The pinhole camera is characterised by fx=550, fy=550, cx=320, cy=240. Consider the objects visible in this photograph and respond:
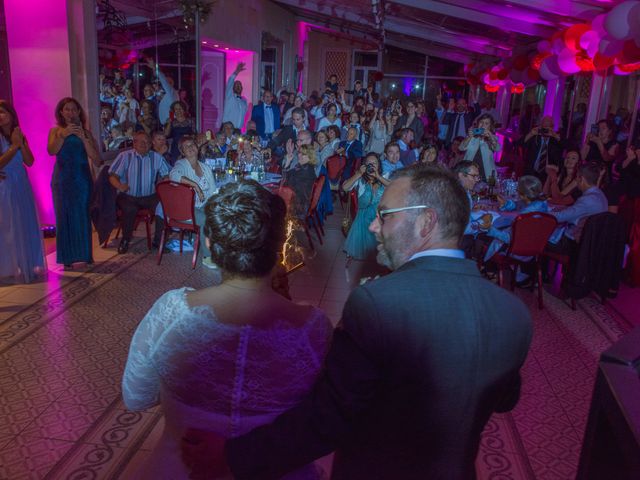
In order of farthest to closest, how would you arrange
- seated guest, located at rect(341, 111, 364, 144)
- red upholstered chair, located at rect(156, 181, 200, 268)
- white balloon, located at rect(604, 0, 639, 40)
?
seated guest, located at rect(341, 111, 364, 144) < white balloon, located at rect(604, 0, 639, 40) < red upholstered chair, located at rect(156, 181, 200, 268)

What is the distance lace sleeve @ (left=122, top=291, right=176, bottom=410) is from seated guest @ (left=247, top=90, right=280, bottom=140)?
28.2 feet

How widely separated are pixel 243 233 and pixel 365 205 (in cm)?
397

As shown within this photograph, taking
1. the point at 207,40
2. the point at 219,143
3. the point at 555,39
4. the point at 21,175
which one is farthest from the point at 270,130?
the point at 21,175

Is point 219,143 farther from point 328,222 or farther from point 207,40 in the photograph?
point 207,40

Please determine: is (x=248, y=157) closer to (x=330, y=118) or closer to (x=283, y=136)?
(x=283, y=136)

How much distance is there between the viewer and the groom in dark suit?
1.06 metres

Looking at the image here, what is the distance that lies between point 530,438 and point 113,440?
2.10m

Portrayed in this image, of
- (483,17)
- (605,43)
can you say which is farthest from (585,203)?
(483,17)

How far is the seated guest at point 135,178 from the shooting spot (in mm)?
5691

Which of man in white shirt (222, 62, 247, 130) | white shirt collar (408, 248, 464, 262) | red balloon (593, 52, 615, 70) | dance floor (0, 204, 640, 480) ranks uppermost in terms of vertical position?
red balloon (593, 52, 615, 70)

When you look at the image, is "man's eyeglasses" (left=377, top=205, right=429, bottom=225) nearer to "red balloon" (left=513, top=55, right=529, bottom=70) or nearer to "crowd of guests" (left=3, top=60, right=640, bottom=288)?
"crowd of guests" (left=3, top=60, right=640, bottom=288)

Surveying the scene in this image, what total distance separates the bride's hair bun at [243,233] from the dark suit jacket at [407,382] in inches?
11.6

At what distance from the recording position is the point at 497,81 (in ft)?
45.1

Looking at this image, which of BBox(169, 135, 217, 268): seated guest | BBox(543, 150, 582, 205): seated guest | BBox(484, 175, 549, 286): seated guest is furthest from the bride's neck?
BBox(543, 150, 582, 205): seated guest
